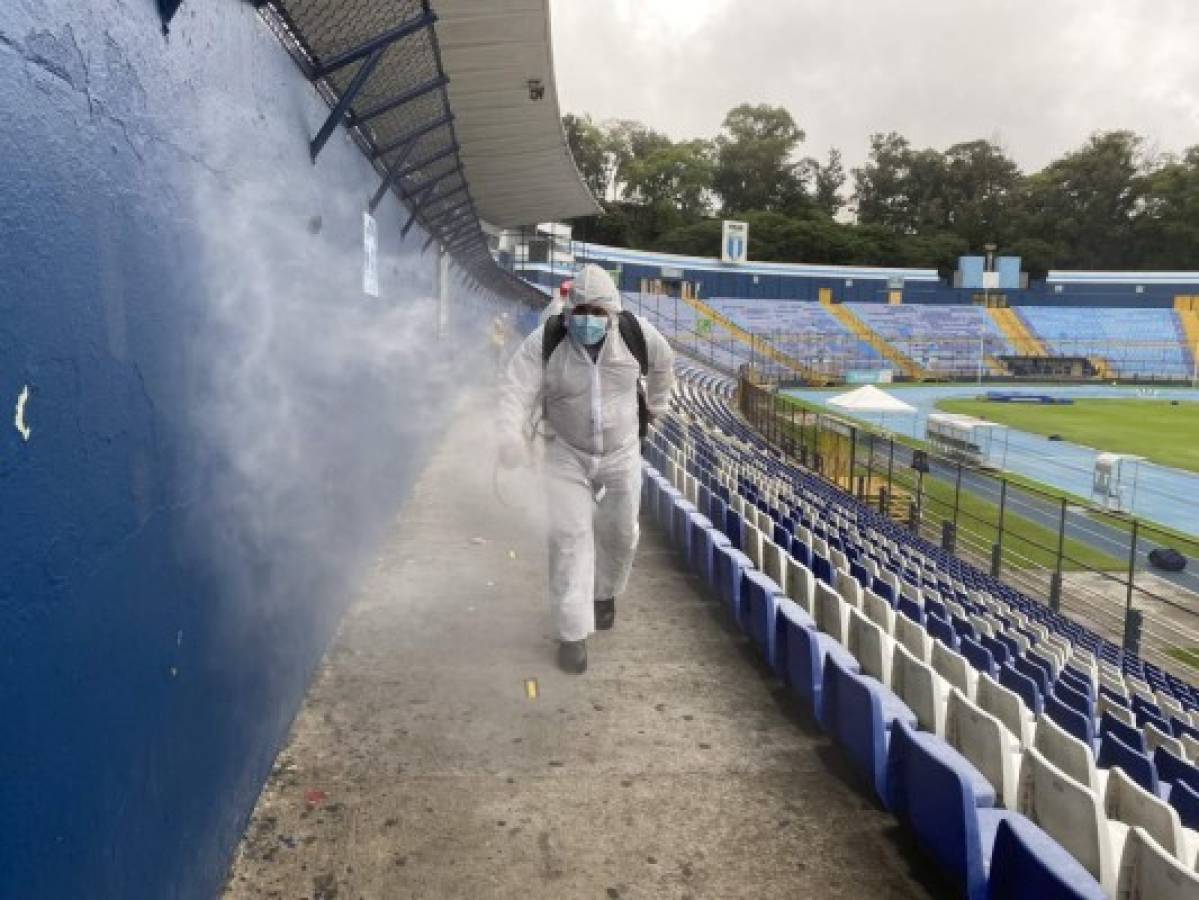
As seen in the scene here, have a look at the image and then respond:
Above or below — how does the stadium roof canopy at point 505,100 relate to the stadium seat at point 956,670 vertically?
above

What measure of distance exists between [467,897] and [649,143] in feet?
279

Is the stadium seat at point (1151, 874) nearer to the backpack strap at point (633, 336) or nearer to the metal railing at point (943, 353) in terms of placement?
the backpack strap at point (633, 336)

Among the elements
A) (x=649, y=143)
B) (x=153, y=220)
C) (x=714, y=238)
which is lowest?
(x=153, y=220)

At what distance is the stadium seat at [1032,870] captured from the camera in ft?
6.70

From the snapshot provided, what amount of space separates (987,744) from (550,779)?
1.56 metres

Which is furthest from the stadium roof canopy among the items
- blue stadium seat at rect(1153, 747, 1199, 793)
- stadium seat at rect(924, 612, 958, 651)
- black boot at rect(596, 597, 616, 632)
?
blue stadium seat at rect(1153, 747, 1199, 793)

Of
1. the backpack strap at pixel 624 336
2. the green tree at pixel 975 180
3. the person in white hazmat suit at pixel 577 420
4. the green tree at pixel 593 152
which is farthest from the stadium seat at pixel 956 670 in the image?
the green tree at pixel 975 180

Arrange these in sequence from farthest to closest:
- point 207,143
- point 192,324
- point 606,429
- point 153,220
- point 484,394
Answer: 1. point 484,394
2. point 606,429
3. point 207,143
4. point 192,324
5. point 153,220

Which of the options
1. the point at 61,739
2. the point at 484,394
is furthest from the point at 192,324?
the point at 484,394

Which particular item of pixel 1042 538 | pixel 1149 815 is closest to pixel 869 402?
pixel 1042 538

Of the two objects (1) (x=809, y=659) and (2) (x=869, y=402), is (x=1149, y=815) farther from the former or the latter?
(2) (x=869, y=402)

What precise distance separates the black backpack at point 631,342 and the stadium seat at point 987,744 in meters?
Answer: 2.19

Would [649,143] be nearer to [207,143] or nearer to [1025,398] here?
[1025,398]

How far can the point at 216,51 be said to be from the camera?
9.36ft
